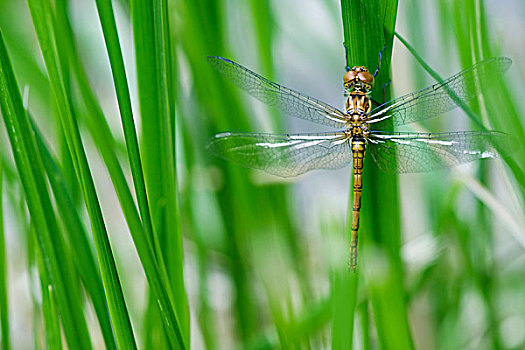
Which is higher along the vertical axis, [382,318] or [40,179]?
[40,179]

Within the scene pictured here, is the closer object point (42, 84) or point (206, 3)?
point (206, 3)

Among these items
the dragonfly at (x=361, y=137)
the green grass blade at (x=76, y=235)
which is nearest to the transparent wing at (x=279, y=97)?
the dragonfly at (x=361, y=137)

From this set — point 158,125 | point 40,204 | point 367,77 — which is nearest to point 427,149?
point 367,77

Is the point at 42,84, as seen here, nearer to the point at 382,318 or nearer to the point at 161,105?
the point at 161,105

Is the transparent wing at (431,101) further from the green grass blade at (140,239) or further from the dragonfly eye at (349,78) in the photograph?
the green grass blade at (140,239)

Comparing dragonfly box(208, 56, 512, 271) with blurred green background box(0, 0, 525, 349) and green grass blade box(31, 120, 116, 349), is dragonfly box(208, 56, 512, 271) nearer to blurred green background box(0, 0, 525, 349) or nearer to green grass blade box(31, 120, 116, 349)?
blurred green background box(0, 0, 525, 349)

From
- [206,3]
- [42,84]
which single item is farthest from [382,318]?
[42,84]

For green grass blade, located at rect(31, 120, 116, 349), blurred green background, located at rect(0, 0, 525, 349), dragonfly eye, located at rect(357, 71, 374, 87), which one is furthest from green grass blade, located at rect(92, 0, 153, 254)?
dragonfly eye, located at rect(357, 71, 374, 87)
